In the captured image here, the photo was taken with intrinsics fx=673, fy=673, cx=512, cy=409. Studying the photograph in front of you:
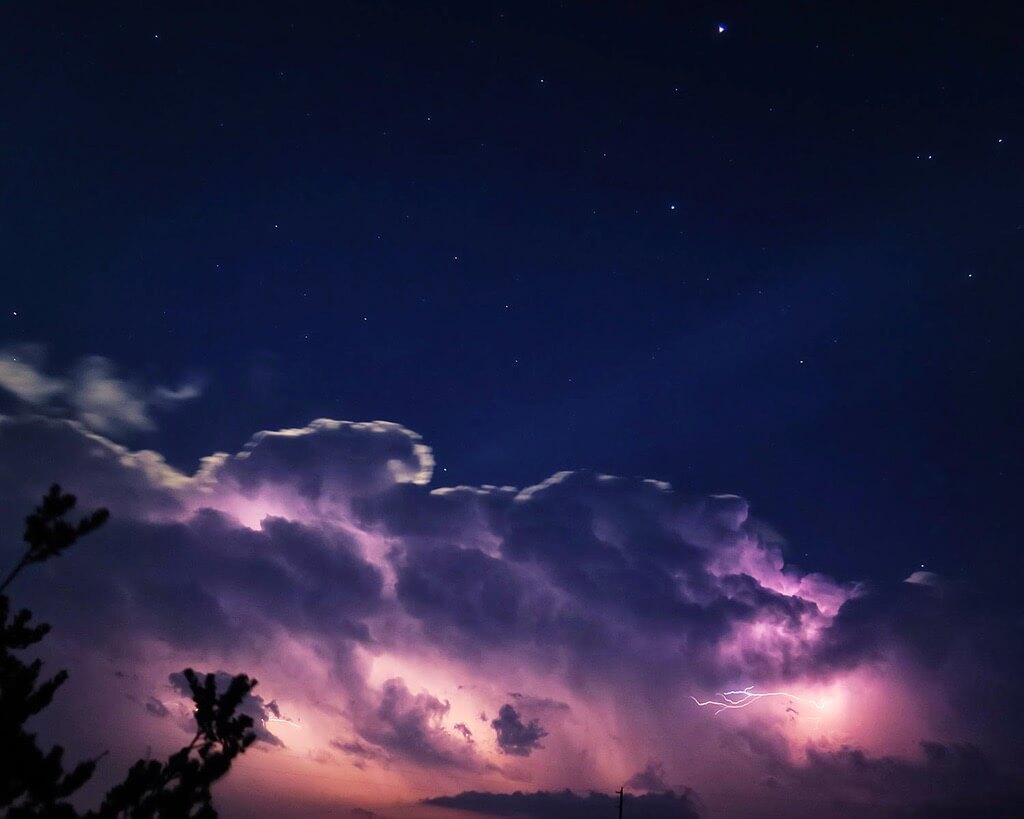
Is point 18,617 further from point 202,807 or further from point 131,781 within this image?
point 202,807

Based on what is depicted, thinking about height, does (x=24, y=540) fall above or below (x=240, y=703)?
above

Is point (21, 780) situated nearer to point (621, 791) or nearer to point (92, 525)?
point (92, 525)

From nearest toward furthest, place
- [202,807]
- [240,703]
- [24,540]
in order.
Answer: [24,540] < [202,807] < [240,703]

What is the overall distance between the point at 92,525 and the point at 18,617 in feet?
7.61

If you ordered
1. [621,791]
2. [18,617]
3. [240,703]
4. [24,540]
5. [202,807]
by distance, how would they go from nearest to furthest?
[24,540] < [18,617] < [202,807] < [240,703] < [621,791]

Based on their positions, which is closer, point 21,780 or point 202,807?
point 21,780

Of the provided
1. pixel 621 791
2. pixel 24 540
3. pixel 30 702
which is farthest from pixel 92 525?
pixel 621 791

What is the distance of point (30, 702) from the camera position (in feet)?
32.1

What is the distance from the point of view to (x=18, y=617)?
30.9ft

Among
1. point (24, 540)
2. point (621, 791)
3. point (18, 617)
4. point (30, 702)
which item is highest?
point (24, 540)

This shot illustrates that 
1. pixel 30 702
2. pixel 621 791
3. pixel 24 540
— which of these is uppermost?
pixel 24 540

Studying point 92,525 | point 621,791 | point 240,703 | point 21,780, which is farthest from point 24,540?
point 621,791

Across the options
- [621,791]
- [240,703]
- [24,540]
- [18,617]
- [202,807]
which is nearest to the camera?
[24,540]

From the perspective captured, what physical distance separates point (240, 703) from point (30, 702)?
311cm
